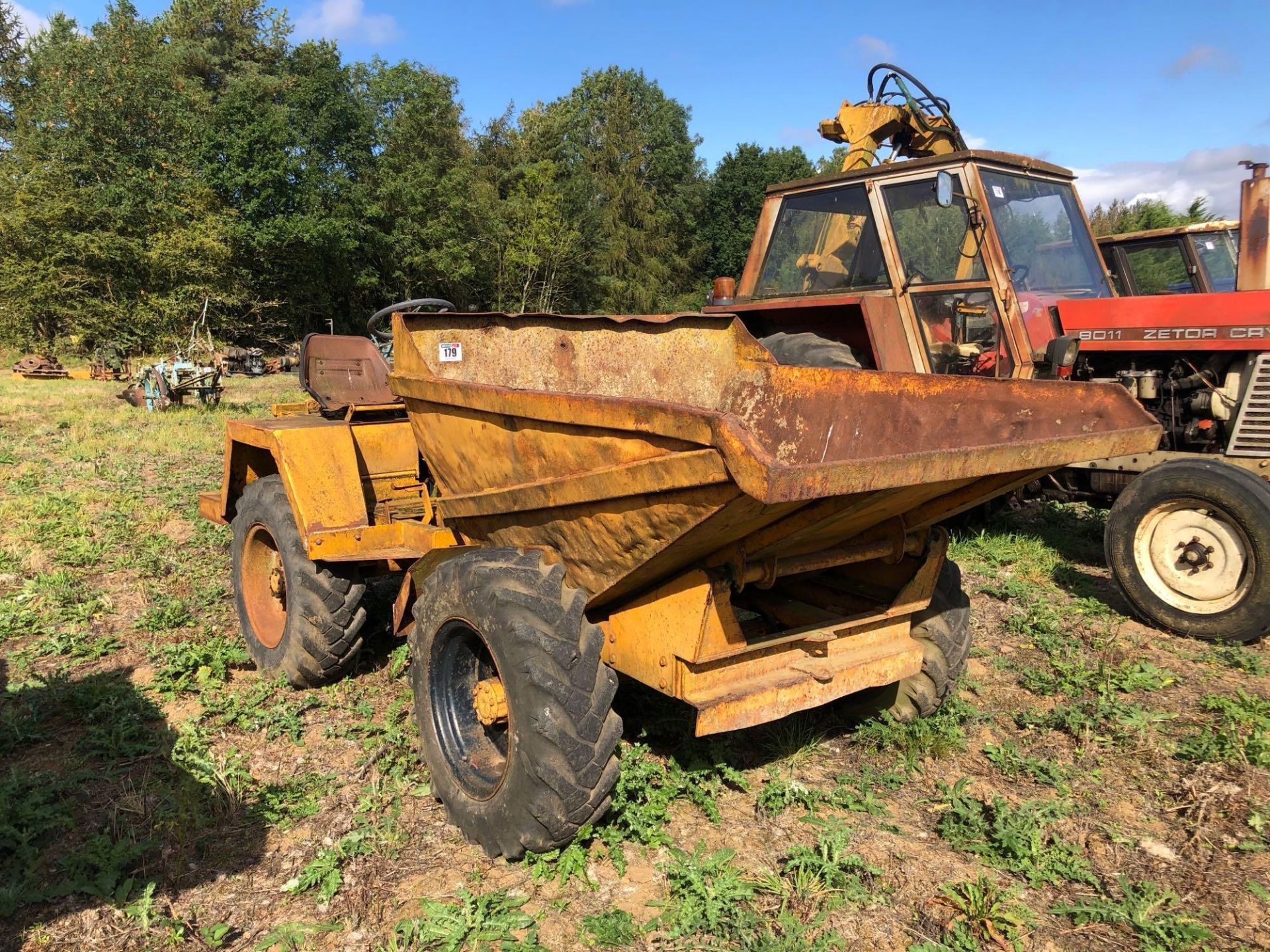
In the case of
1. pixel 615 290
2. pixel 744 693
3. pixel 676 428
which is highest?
pixel 615 290

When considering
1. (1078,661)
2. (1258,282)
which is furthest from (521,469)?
(1258,282)

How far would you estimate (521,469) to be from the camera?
272 centimetres

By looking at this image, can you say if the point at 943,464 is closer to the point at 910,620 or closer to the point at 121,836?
the point at 910,620

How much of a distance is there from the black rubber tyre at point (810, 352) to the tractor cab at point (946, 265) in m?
0.47

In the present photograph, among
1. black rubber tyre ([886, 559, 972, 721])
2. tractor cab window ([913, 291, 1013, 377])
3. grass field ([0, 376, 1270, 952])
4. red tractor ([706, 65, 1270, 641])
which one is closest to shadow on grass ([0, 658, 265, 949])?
grass field ([0, 376, 1270, 952])

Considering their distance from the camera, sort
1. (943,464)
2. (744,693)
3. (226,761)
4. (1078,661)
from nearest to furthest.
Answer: (943,464) < (744,693) < (226,761) < (1078,661)

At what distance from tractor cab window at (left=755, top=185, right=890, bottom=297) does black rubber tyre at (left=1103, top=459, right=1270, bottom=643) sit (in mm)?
2003

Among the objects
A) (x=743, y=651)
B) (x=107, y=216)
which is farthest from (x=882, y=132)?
(x=107, y=216)

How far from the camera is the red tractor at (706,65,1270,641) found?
15.2ft

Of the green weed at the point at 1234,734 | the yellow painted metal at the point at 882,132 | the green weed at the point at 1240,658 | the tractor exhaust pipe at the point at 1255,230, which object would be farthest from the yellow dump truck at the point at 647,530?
the yellow painted metal at the point at 882,132

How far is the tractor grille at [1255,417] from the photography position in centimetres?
494

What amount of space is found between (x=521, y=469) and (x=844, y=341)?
3.42 meters

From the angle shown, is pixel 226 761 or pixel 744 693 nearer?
pixel 744 693

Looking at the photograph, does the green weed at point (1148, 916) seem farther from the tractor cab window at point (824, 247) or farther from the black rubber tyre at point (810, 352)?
the tractor cab window at point (824, 247)
